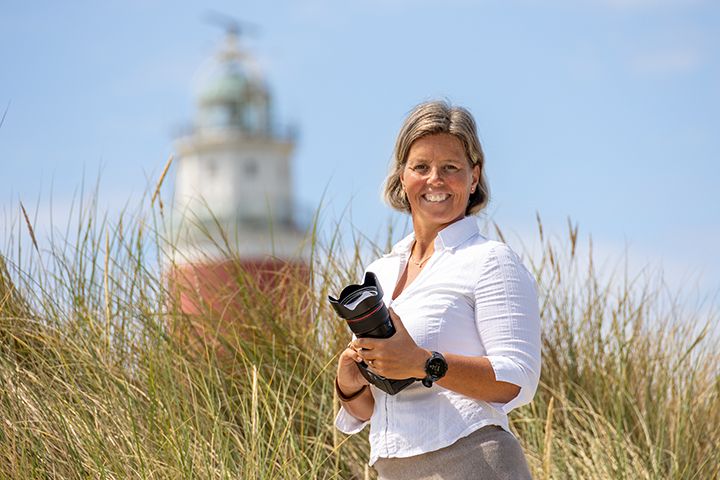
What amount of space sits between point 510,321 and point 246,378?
5.59 ft

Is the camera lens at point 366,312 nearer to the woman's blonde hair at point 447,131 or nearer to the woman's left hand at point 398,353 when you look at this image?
the woman's left hand at point 398,353

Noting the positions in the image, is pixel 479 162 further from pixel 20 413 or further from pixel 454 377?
pixel 20 413

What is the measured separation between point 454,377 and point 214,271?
6.82 ft

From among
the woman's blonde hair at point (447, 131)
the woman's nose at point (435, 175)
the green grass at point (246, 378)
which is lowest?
the green grass at point (246, 378)

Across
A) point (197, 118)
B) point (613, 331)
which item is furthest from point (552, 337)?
point (197, 118)

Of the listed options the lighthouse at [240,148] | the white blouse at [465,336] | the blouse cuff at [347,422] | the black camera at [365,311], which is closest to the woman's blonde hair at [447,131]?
the white blouse at [465,336]

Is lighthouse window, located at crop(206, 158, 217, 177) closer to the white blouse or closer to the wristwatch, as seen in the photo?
the white blouse

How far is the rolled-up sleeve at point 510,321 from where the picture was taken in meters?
1.99

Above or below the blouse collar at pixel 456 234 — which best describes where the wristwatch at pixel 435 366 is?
below

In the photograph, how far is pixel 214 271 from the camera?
12.7 ft

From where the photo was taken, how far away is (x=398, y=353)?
1903 mm

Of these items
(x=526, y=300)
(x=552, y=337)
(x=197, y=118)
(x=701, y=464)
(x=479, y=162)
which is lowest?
(x=701, y=464)

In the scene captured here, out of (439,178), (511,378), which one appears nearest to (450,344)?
(511,378)

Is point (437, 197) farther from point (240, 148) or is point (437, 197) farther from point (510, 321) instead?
point (240, 148)
